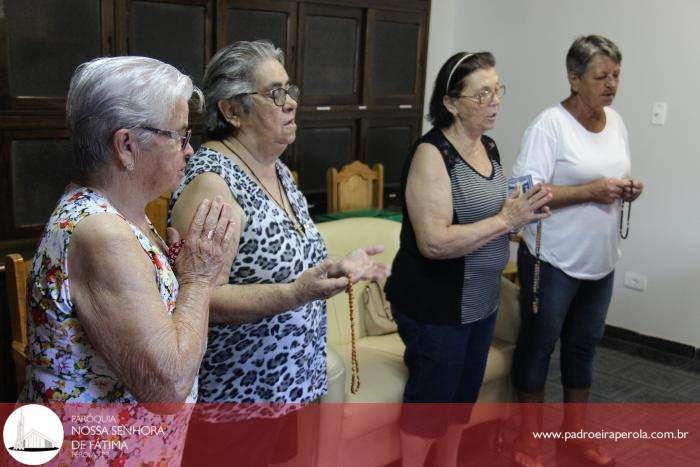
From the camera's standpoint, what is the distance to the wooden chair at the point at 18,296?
2078mm

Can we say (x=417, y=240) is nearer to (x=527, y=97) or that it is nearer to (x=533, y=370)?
(x=533, y=370)

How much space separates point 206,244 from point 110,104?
265 millimetres

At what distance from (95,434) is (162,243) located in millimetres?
354

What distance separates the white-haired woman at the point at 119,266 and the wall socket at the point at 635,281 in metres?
3.40

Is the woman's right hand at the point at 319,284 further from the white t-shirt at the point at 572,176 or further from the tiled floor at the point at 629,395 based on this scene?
the tiled floor at the point at 629,395

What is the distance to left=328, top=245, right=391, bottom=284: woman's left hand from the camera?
1436mm

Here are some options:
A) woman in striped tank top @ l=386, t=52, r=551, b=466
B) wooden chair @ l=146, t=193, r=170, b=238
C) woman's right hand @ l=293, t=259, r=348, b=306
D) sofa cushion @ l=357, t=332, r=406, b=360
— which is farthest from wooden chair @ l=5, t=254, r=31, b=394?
sofa cushion @ l=357, t=332, r=406, b=360

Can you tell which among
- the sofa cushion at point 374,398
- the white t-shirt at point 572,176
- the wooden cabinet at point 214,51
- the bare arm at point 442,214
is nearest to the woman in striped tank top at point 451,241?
the bare arm at point 442,214

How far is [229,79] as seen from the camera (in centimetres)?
165

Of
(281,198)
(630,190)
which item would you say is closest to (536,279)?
(630,190)

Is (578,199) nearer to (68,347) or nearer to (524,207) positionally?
(524,207)

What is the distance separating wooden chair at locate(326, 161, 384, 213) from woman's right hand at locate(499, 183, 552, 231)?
1795 millimetres

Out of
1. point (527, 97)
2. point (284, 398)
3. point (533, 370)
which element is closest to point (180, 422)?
point (284, 398)

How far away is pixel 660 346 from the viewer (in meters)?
4.14
